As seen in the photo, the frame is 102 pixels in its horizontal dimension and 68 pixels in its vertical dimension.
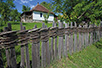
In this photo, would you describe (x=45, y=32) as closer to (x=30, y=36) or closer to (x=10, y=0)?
(x=30, y=36)

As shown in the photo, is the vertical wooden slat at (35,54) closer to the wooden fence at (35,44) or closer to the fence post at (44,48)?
the wooden fence at (35,44)

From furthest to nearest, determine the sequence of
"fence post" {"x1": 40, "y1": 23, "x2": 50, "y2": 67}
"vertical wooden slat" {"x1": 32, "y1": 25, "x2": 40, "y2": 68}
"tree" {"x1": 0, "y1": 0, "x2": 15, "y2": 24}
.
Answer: "tree" {"x1": 0, "y1": 0, "x2": 15, "y2": 24}, "fence post" {"x1": 40, "y1": 23, "x2": 50, "y2": 67}, "vertical wooden slat" {"x1": 32, "y1": 25, "x2": 40, "y2": 68}

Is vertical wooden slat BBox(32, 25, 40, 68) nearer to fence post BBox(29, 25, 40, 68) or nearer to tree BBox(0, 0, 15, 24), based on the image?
fence post BBox(29, 25, 40, 68)

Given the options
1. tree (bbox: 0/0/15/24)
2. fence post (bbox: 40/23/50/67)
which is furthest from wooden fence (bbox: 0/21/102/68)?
tree (bbox: 0/0/15/24)

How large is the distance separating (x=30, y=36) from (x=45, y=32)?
0.52 meters

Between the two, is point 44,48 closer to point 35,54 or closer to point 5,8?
point 35,54

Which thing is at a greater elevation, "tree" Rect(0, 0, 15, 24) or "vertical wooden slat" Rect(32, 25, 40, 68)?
"tree" Rect(0, 0, 15, 24)

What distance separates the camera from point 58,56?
2762 mm

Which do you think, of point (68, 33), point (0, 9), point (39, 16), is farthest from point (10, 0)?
point (68, 33)

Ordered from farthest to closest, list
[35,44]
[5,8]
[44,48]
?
[5,8], [44,48], [35,44]

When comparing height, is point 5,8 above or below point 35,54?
above

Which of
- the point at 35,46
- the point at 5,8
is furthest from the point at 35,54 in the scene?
the point at 5,8

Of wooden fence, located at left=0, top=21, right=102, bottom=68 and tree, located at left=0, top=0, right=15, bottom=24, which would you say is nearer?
wooden fence, located at left=0, top=21, right=102, bottom=68

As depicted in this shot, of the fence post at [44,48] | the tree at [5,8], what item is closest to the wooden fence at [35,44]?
the fence post at [44,48]
